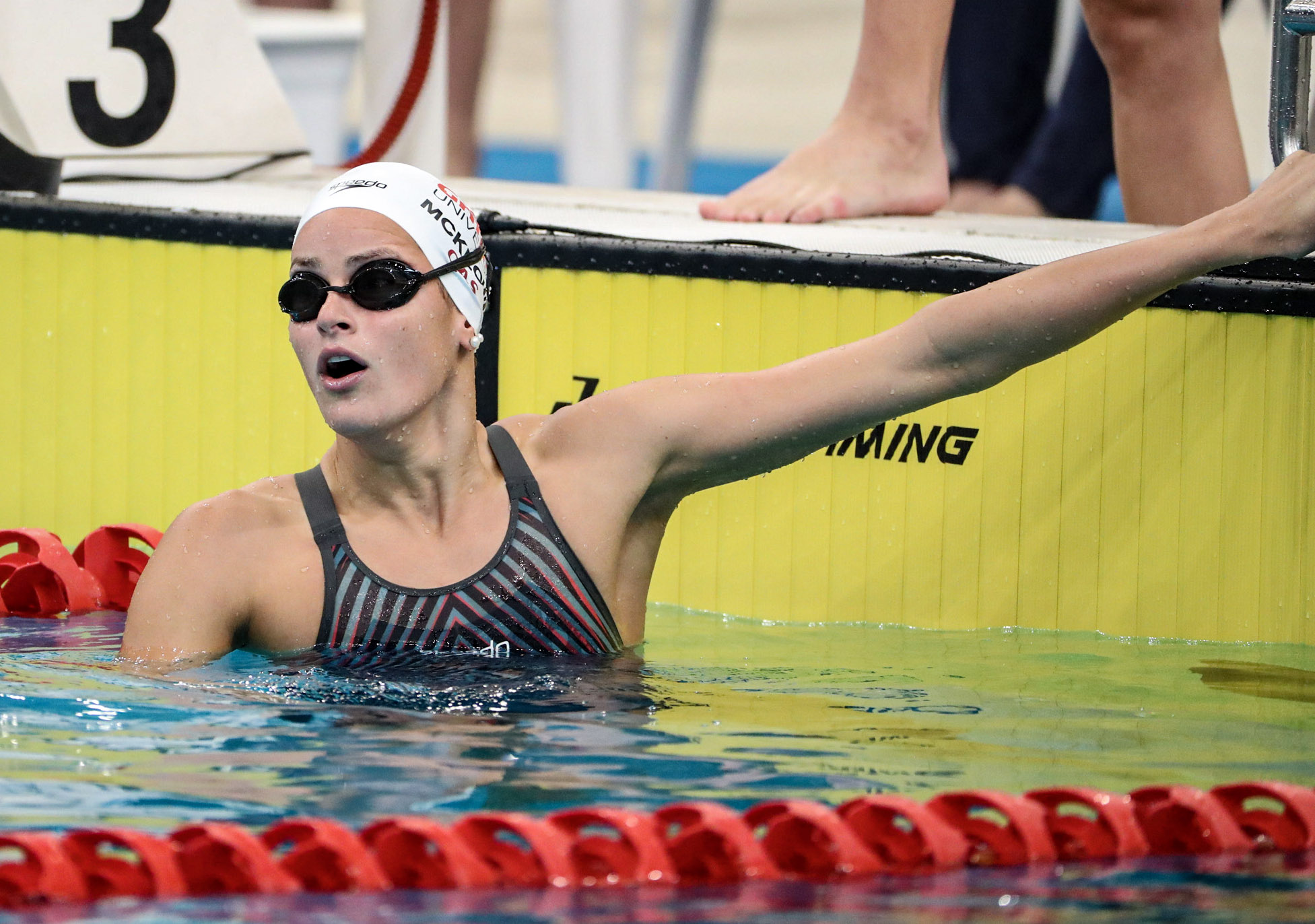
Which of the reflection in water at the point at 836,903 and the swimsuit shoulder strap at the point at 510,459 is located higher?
the swimsuit shoulder strap at the point at 510,459

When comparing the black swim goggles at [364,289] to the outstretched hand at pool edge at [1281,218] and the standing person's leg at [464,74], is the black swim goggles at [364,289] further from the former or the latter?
the standing person's leg at [464,74]

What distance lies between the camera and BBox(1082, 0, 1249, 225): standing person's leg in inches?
142

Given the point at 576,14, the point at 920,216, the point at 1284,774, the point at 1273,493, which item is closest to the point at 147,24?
the point at 920,216

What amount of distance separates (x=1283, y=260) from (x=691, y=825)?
180cm

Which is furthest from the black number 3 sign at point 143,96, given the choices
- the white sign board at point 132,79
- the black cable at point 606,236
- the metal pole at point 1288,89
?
the metal pole at point 1288,89

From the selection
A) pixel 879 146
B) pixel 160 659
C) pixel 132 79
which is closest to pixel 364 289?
pixel 160 659

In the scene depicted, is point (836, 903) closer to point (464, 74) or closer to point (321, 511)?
point (321, 511)

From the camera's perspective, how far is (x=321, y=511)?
2.55 meters

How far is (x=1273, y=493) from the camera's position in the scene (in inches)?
126

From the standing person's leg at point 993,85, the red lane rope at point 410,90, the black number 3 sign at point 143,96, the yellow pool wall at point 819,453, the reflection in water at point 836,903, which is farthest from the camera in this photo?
the standing person's leg at point 993,85

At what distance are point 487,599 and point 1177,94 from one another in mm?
1898

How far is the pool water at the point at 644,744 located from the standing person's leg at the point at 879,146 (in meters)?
1.12

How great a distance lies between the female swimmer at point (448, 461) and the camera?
241 centimetres

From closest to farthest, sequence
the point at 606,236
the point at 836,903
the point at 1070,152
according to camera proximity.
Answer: the point at 836,903 → the point at 606,236 → the point at 1070,152
